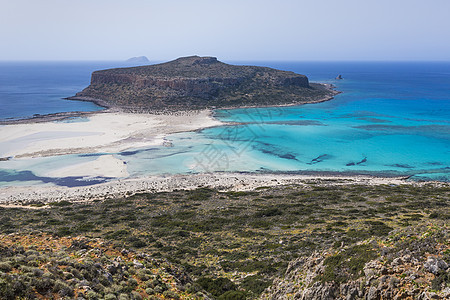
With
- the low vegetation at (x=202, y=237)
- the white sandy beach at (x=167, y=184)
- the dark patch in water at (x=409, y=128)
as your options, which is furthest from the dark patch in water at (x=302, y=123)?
the low vegetation at (x=202, y=237)

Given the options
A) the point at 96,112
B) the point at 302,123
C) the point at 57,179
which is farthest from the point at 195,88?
the point at 57,179

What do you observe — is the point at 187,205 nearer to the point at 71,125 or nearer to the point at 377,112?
the point at 71,125

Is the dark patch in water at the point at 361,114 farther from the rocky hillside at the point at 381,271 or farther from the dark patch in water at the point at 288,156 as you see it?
the rocky hillside at the point at 381,271

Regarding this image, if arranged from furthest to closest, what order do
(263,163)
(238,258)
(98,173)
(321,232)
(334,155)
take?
(334,155), (263,163), (98,173), (321,232), (238,258)

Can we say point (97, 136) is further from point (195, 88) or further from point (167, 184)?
point (195, 88)

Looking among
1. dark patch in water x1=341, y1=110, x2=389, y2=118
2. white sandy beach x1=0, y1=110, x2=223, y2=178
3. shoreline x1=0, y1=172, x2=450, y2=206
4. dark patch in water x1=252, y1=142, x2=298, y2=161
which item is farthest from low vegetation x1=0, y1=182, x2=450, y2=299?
dark patch in water x1=341, y1=110, x2=389, y2=118

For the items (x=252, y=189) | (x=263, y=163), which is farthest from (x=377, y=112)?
(x=252, y=189)
